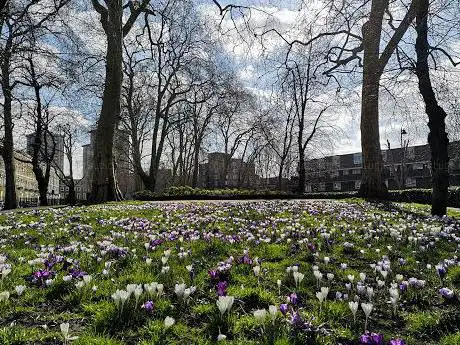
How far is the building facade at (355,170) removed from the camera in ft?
289

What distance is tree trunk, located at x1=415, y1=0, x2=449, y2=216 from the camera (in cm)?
1284

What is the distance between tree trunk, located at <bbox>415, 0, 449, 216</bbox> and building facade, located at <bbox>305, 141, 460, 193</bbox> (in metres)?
73.7

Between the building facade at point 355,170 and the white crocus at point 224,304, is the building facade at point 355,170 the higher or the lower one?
the higher one

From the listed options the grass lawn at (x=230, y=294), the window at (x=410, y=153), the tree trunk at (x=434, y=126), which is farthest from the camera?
the window at (x=410, y=153)

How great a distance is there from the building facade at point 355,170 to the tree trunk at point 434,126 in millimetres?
73692

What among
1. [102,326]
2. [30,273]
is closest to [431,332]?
[102,326]

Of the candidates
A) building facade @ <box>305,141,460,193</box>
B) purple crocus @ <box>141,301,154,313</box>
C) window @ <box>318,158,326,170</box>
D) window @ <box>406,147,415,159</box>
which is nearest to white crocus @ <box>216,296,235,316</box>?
purple crocus @ <box>141,301,154,313</box>

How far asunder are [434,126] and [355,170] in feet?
301

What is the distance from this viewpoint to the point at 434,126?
13.0 m

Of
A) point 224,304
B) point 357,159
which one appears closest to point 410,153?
point 357,159

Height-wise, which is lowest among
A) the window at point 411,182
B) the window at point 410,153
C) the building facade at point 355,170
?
the window at point 411,182

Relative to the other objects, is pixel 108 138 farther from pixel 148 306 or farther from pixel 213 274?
pixel 148 306

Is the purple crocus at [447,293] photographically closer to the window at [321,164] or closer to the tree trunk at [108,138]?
the tree trunk at [108,138]

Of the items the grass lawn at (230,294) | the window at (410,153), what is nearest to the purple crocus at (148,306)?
the grass lawn at (230,294)
